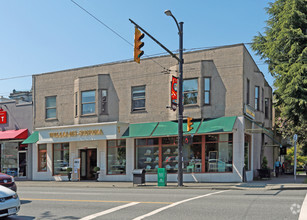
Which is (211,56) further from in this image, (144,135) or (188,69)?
(144,135)

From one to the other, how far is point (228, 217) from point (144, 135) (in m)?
14.2

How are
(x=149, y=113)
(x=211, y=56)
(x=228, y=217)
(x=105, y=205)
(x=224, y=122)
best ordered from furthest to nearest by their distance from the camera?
(x=149, y=113), (x=211, y=56), (x=224, y=122), (x=105, y=205), (x=228, y=217)

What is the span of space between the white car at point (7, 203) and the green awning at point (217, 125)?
13602mm

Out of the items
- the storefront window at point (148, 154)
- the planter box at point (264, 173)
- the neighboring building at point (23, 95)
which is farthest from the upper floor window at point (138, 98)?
the neighboring building at point (23, 95)

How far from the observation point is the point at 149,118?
24328mm

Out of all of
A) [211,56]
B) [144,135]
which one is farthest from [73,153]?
[211,56]

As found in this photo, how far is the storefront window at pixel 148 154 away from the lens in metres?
24.1

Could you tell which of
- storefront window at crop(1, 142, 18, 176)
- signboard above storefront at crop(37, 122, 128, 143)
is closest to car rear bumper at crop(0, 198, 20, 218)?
signboard above storefront at crop(37, 122, 128, 143)

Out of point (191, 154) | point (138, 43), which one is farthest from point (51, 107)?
point (138, 43)

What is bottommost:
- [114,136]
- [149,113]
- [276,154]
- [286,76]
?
[276,154]

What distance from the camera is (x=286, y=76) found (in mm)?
23203

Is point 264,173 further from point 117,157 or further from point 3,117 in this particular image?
point 3,117

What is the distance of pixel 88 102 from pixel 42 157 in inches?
248

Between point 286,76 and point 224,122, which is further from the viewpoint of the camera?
point 286,76
